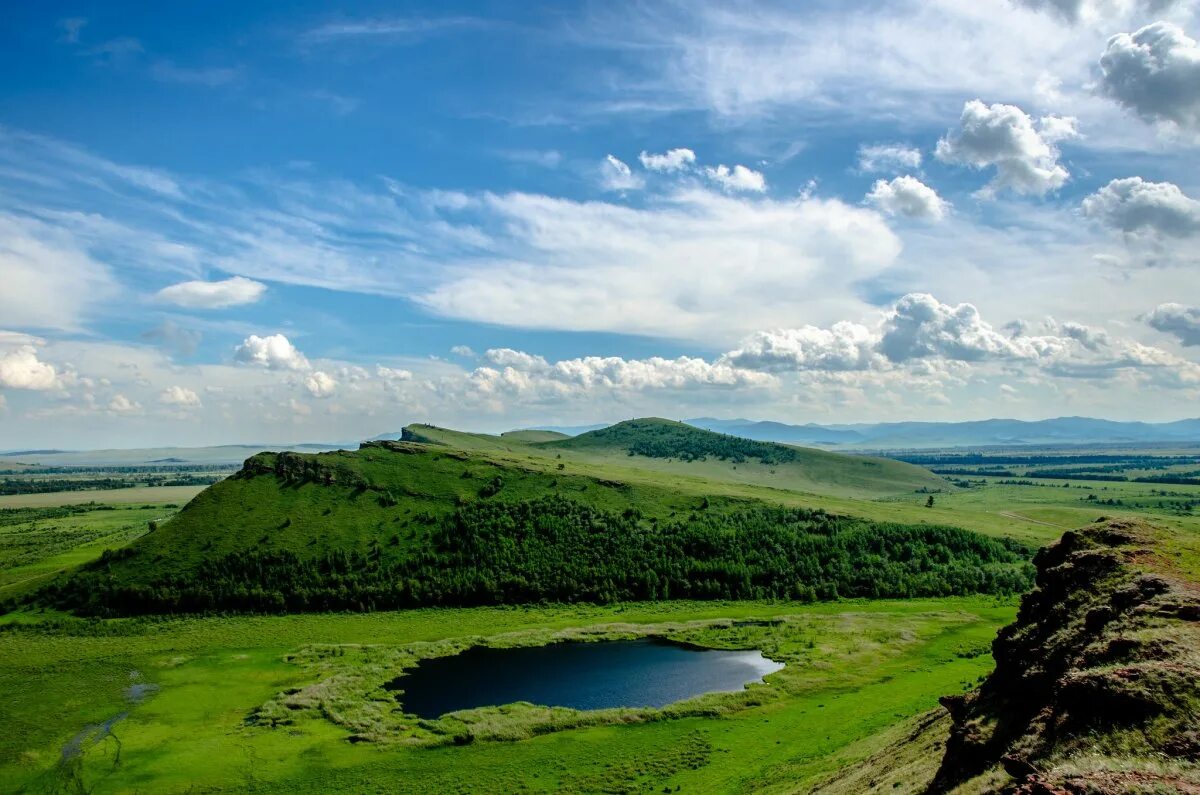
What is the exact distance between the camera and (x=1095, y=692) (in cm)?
3044

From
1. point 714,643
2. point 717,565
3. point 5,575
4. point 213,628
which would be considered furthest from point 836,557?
point 5,575

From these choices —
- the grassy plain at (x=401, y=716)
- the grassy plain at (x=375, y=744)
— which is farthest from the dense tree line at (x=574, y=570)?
the grassy plain at (x=375, y=744)

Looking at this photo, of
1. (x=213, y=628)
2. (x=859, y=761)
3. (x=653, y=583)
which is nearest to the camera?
(x=859, y=761)

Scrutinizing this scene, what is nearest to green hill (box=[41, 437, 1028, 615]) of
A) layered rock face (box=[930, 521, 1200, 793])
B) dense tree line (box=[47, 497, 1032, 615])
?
dense tree line (box=[47, 497, 1032, 615])

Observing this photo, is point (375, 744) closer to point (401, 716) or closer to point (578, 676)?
point (401, 716)

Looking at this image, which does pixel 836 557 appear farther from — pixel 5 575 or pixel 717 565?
pixel 5 575

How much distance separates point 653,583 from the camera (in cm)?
16438

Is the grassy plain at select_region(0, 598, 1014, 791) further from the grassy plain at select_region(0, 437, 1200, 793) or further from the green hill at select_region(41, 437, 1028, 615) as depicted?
the green hill at select_region(41, 437, 1028, 615)

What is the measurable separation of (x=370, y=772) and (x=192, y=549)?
12452cm

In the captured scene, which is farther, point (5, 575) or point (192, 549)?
point (5, 575)

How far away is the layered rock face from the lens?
1059 inches

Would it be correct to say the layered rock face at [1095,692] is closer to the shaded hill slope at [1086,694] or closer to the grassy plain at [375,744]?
the shaded hill slope at [1086,694]

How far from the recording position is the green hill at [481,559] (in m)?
158

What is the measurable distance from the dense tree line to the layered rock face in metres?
121
